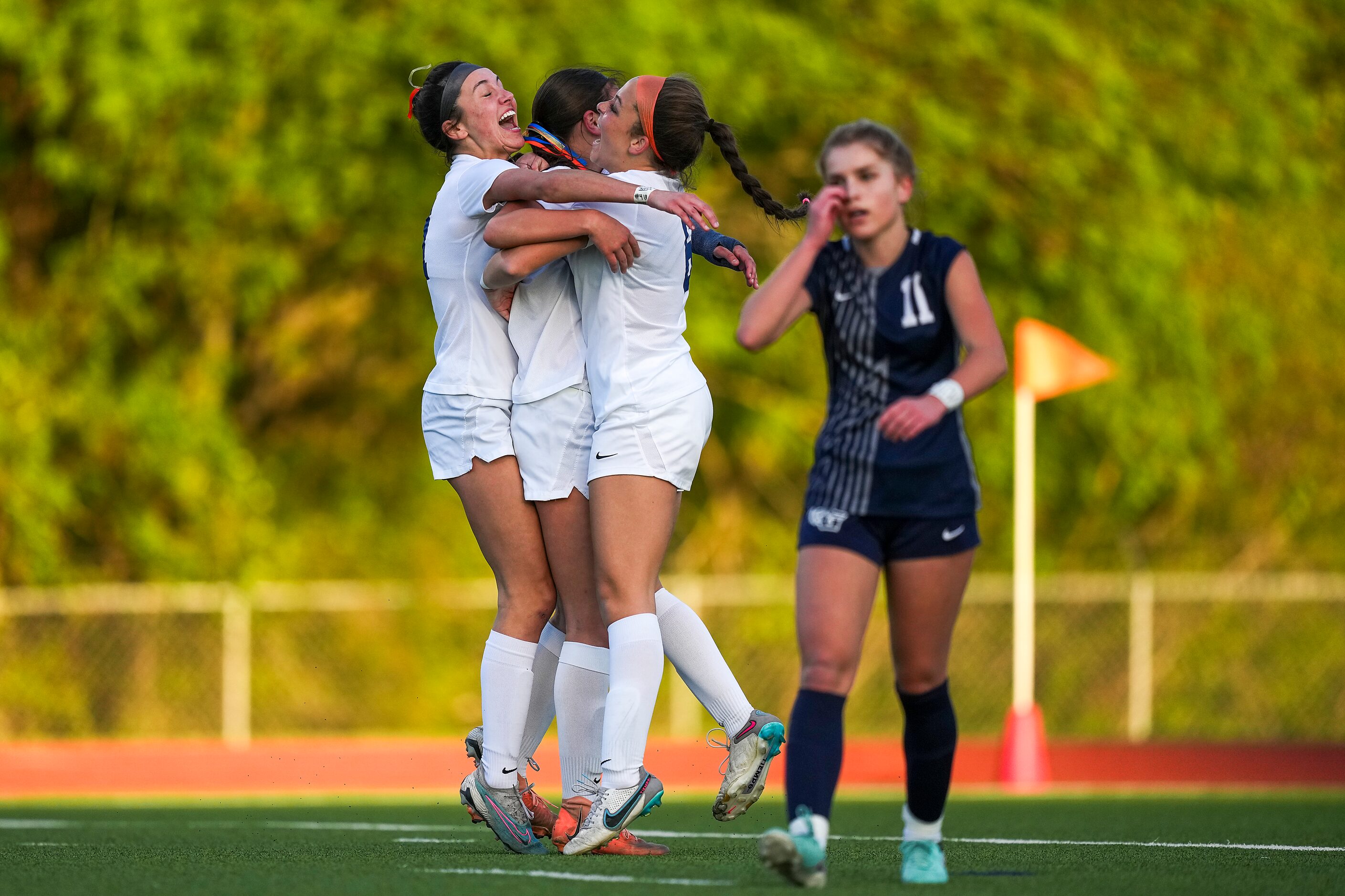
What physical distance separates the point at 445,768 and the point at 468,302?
25.4 feet

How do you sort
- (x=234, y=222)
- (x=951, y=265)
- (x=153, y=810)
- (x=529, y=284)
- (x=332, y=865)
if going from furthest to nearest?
(x=234, y=222) → (x=153, y=810) → (x=529, y=284) → (x=332, y=865) → (x=951, y=265)

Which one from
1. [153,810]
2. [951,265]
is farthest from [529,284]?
[153,810]

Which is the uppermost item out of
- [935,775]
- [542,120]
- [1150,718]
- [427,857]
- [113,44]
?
[113,44]

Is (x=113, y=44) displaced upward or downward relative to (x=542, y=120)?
upward

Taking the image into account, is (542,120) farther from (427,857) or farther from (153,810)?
(153,810)

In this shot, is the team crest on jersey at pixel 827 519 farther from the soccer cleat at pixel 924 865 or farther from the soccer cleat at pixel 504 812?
the soccer cleat at pixel 504 812

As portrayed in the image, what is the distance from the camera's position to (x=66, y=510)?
1552 cm

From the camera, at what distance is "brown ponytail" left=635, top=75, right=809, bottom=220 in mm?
5617

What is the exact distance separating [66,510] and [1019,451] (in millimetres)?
7564

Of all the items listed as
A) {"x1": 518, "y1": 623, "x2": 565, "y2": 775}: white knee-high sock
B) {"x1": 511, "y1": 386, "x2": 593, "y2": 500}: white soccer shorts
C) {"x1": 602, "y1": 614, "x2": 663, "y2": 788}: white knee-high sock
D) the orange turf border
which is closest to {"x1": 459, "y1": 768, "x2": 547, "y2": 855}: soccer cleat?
{"x1": 518, "y1": 623, "x2": 565, "y2": 775}: white knee-high sock

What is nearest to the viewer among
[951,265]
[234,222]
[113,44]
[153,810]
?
[951,265]

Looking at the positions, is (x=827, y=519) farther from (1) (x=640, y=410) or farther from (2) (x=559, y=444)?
(2) (x=559, y=444)

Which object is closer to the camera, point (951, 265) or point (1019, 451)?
point (951, 265)

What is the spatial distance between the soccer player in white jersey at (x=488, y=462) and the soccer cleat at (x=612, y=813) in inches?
9.7
